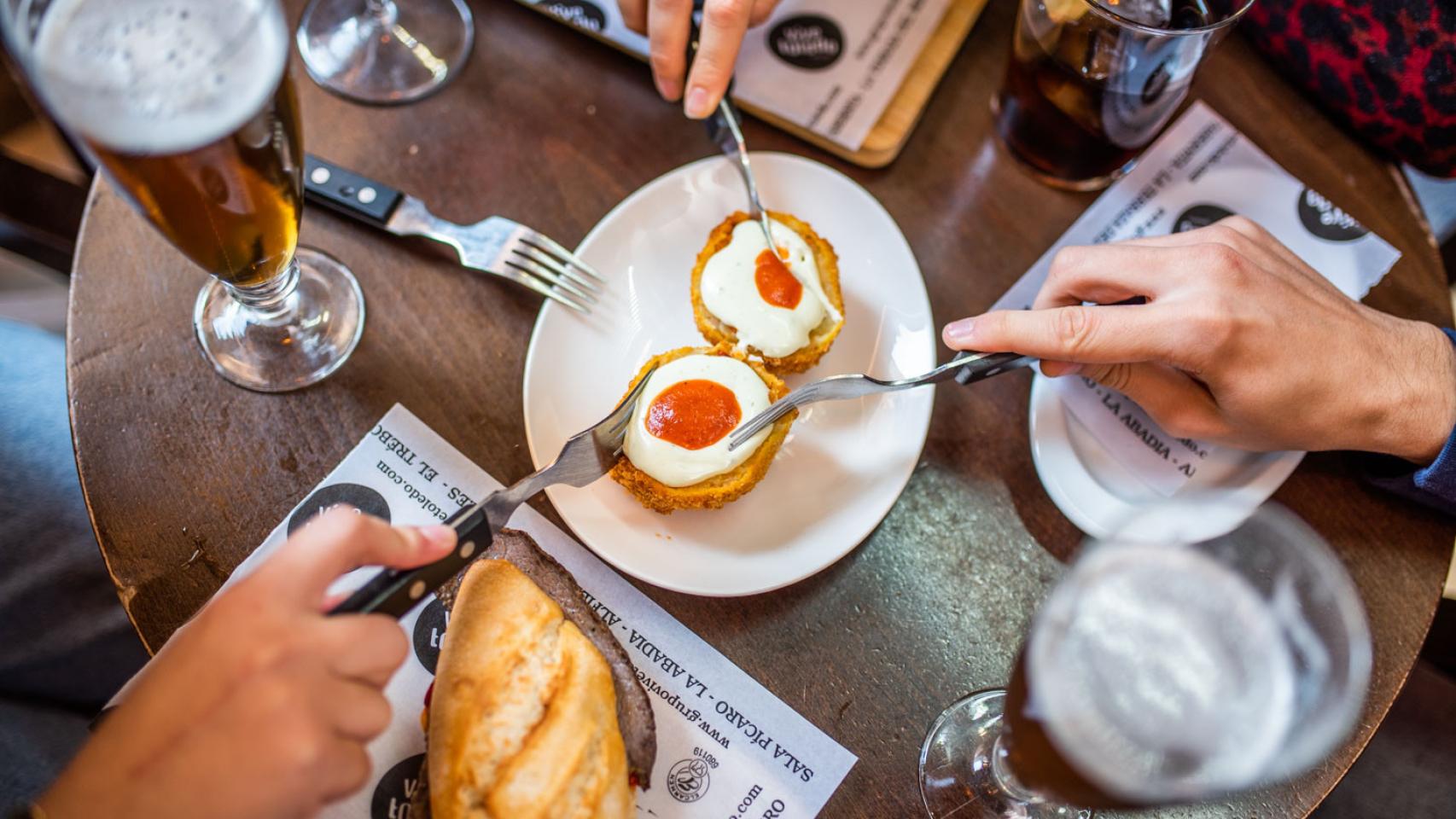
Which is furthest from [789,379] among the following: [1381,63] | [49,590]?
[49,590]

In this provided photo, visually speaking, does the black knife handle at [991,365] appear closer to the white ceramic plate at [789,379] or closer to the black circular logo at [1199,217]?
the white ceramic plate at [789,379]

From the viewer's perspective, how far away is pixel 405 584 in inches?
37.0

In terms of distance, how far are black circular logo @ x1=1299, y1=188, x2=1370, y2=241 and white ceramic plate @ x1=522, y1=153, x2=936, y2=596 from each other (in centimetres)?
61

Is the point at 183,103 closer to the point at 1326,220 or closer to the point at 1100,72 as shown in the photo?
the point at 1100,72

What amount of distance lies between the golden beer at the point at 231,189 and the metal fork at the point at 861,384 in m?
0.61

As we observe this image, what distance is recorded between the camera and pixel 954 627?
4.17ft

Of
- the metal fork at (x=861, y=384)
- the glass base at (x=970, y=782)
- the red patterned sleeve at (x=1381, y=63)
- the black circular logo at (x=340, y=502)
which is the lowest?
the black circular logo at (x=340, y=502)

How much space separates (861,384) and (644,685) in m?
0.49

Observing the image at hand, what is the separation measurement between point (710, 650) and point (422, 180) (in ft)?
2.72

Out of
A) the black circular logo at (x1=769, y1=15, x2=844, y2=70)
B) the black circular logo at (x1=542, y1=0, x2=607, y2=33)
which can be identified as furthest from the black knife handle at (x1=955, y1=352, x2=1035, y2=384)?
the black circular logo at (x1=542, y1=0, x2=607, y2=33)

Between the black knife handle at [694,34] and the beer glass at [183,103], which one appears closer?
the beer glass at [183,103]

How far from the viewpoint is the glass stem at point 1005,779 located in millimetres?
1187

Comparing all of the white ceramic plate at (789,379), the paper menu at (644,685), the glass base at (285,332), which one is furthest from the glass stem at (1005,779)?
the glass base at (285,332)

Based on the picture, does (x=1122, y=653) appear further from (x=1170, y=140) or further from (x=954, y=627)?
(x=1170, y=140)
